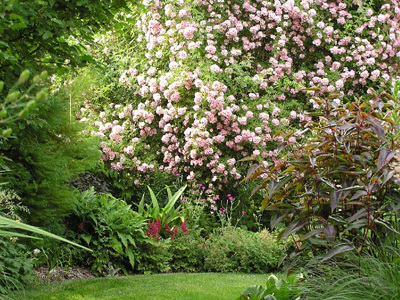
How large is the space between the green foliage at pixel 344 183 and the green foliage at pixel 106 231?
3.02 m

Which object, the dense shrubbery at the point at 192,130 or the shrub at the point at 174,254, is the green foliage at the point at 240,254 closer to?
the dense shrubbery at the point at 192,130


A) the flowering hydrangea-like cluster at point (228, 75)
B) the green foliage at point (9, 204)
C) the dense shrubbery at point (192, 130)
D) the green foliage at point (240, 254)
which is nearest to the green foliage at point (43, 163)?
the dense shrubbery at point (192, 130)

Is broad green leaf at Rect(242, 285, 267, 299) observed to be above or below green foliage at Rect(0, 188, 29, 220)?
below

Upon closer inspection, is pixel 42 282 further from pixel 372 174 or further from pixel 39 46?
pixel 372 174

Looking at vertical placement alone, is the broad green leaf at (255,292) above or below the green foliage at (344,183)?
below

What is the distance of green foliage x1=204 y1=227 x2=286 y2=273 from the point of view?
20.7 feet

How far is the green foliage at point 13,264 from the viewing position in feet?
13.4

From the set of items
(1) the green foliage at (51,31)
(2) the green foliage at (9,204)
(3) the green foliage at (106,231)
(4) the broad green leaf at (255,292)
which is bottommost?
(3) the green foliage at (106,231)

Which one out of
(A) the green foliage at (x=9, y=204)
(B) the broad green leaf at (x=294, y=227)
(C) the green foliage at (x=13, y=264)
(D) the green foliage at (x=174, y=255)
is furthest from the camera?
(D) the green foliage at (x=174, y=255)

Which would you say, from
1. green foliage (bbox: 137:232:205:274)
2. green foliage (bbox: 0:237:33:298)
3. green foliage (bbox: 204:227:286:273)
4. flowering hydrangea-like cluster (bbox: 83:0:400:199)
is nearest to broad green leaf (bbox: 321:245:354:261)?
green foliage (bbox: 0:237:33:298)

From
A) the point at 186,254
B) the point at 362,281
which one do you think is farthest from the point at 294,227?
the point at 186,254

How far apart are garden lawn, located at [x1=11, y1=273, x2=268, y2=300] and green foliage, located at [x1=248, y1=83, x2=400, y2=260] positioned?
1.79 metres

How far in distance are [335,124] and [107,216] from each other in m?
3.61

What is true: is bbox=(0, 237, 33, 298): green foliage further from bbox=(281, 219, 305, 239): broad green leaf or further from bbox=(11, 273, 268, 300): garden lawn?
bbox=(281, 219, 305, 239): broad green leaf
